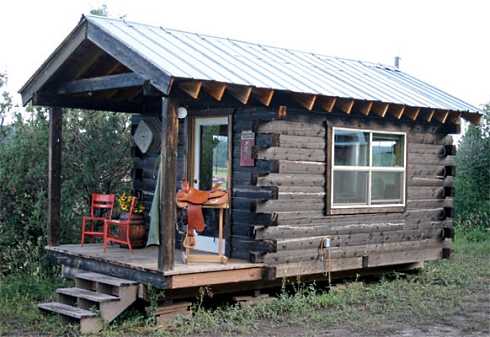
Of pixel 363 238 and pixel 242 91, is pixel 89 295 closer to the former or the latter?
pixel 242 91

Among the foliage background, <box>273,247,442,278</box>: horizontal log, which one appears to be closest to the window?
<box>273,247,442,278</box>: horizontal log

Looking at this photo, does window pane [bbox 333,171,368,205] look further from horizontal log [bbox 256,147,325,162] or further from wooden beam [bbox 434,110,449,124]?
wooden beam [bbox 434,110,449,124]

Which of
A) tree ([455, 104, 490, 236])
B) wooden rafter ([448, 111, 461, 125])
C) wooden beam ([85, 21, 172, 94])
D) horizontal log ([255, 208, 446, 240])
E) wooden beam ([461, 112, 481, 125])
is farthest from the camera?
tree ([455, 104, 490, 236])

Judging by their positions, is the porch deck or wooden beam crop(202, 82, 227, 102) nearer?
wooden beam crop(202, 82, 227, 102)

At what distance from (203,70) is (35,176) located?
437cm

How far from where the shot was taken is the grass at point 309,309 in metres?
8.22

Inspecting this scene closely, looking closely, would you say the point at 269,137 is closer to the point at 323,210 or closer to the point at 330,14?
the point at 323,210

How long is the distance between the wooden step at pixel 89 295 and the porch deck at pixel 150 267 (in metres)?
0.40

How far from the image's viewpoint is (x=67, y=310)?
823cm

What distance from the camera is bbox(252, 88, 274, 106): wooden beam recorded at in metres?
8.61

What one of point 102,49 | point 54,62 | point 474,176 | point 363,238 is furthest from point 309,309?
point 474,176

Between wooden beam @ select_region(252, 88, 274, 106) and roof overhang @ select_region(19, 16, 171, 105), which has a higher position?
roof overhang @ select_region(19, 16, 171, 105)

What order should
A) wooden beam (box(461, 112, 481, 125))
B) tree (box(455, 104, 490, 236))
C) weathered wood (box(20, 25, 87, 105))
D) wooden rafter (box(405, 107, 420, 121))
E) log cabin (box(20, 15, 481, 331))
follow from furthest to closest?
tree (box(455, 104, 490, 236)), wooden beam (box(461, 112, 481, 125)), wooden rafter (box(405, 107, 420, 121)), weathered wood (box(20, 25, 87, 105)), log cabin (box(20, 15, 481, 331))

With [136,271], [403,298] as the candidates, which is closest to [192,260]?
[136,271]
